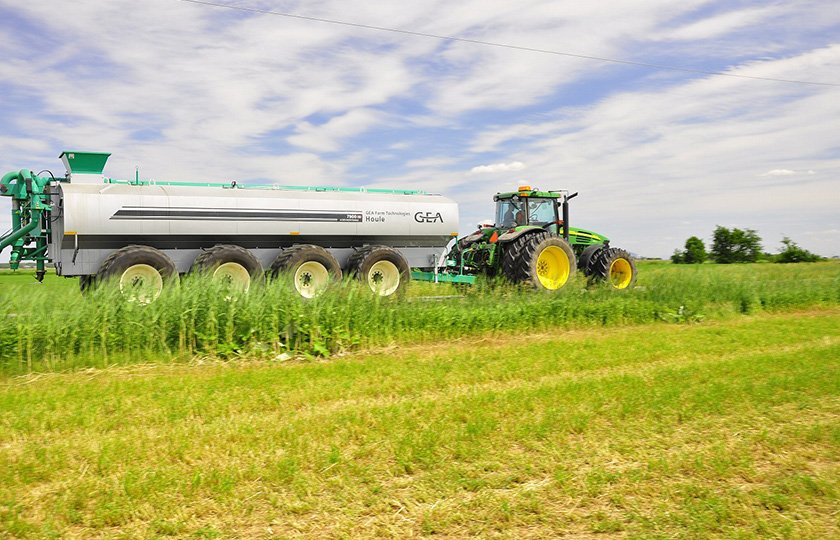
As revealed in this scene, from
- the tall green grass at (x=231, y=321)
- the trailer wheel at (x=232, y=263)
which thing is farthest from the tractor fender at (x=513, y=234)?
the trailer wheel at (x=232, y=263)

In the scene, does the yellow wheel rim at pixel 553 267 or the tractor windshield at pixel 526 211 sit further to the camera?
the tractor windshield at pixel 526 211

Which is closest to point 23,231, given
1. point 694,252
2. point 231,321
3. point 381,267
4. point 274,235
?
point 274,235

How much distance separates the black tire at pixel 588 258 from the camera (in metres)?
16.8

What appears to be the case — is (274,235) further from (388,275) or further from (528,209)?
(528,209)

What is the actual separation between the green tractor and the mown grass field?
439 centimetres

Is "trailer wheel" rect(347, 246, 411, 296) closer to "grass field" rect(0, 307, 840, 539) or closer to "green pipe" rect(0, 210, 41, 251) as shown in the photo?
"green pipe" rect(0, 210, 41, 251)

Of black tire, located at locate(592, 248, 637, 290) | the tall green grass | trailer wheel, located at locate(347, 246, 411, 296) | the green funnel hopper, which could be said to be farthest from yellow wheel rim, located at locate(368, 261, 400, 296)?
the green funnel hopper

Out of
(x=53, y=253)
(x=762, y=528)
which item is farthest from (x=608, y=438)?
(x=53, y=253)

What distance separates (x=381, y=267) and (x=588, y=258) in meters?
5.48

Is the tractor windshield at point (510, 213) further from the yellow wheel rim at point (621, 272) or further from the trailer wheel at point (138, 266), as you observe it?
the trailer wheel at point (138, 266)

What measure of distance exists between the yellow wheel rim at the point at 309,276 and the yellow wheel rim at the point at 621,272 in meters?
7.60

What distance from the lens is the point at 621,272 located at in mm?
17250

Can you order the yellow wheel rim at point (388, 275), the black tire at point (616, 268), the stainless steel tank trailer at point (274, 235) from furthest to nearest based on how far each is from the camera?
the black tire at point (616, 268)
the yellow wheel rim at point (388, 275)
the stainless steel tank trailer at point (274, 235)

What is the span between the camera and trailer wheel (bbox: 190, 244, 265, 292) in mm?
13609
